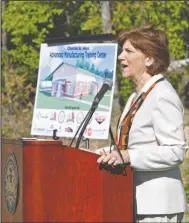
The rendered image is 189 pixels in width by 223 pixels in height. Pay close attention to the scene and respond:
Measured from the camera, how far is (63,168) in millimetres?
3123

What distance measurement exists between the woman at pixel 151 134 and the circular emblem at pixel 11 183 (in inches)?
15.2

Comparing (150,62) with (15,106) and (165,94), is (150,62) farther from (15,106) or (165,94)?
(15,106)

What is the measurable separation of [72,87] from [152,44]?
3.92 meters

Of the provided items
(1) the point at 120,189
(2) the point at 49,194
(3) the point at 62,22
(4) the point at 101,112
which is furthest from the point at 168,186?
(3) the point at 62,22

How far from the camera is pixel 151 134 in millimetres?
3260

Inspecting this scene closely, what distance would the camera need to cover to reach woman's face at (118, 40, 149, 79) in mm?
3416

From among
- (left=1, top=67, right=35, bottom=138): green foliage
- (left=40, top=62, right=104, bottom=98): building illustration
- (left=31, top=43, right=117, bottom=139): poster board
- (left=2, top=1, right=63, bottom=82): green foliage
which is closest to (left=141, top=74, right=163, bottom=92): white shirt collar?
(left=31, top=43, right=117, bottom=139): poster board

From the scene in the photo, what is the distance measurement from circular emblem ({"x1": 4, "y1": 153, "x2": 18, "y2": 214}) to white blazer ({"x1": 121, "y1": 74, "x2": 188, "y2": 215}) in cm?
50

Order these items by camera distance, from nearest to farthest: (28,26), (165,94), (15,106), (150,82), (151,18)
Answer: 1. (165,94)
2. (150,82)
3. (15,106)
4. (151,18)
5. (28,26)

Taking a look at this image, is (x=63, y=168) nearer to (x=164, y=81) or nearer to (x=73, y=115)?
(x=164, y=81)

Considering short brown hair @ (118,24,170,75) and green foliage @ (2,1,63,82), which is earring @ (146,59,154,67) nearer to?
short brown hair @ (118,24,170,75)

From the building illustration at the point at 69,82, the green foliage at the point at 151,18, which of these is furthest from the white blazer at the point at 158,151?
the green foliage at the point at 151,18

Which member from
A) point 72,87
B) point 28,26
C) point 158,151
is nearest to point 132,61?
point 158,151

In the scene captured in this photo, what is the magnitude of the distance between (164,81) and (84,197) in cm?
67
